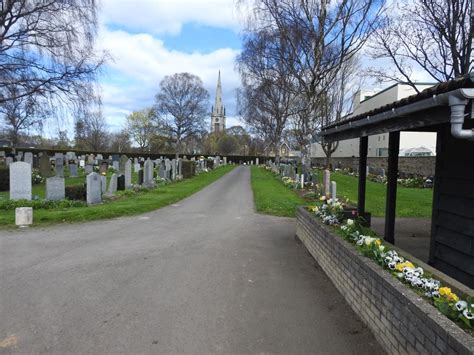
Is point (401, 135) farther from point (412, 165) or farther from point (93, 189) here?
point (93, 189)

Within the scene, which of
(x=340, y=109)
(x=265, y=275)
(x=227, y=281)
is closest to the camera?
(x=227, y=281)

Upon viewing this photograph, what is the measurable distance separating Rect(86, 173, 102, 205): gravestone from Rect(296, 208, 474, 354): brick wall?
33.6 ft

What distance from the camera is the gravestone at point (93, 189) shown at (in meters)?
13.8

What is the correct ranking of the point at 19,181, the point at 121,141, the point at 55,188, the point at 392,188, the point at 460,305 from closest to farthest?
the point at 460,305 < the point at 392,188 < the point at 19,181 < the point at 55,188 < the point at 121,141

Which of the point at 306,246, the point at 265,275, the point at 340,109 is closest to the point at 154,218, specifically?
the point at 306,246

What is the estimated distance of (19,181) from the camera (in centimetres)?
1347

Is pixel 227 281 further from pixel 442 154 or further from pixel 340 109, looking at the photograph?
pixel 340 109

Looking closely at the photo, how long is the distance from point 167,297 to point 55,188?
1055 centimetres

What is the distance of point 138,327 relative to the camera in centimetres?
412

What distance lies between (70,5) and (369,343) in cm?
1505

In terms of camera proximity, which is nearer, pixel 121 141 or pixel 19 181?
pixel 19 181

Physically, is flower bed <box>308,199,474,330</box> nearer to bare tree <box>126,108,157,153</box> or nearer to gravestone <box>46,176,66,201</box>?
gravestone <box>46,176,66,201</box>

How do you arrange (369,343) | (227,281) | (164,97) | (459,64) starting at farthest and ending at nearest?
(164,97) → (459,64) → (227,281) → (369,343)

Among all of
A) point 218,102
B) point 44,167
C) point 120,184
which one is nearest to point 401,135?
point 120,184
